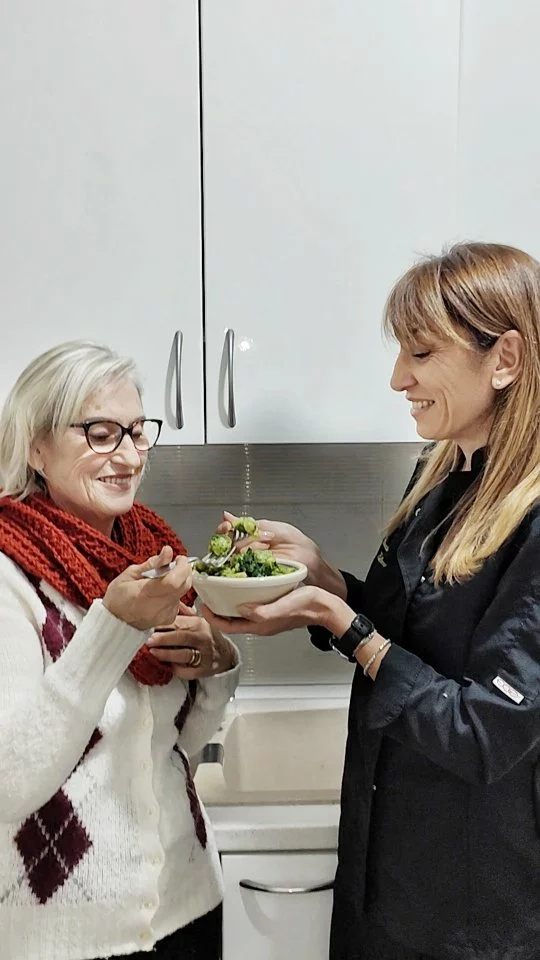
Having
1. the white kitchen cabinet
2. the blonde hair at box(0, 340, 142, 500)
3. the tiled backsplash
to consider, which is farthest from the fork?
the tiled backsplash

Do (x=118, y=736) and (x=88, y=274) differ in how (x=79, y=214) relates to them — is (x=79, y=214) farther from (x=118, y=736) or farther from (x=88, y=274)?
(x=118, y=736)

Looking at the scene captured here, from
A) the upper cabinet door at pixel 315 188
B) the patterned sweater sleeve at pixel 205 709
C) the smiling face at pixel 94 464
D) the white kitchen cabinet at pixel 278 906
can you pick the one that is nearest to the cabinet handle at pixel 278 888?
the white kitchen cabinet at pixel 278 906

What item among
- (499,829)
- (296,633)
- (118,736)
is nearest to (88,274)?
(118,736)

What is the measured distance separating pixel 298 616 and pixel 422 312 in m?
0.41

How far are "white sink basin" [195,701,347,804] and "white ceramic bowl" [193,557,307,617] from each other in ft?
1.31

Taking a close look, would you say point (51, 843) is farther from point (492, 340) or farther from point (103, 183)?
point (103, 183)

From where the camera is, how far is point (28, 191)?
1.28 meters

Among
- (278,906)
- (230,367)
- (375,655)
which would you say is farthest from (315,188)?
(278,906)

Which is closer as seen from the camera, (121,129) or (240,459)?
(121,129)

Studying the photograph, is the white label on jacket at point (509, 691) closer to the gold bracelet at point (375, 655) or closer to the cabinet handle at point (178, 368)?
the gold bracelet at point (375, 655)

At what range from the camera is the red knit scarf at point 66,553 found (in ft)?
3.35

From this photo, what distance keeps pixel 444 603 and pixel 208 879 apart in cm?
50

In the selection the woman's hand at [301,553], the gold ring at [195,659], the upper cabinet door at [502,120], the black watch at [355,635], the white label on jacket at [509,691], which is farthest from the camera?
the upper cabinet door at [502,120]

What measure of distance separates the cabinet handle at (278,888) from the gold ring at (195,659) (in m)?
0.33
